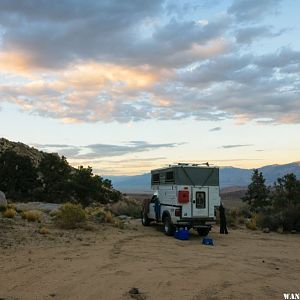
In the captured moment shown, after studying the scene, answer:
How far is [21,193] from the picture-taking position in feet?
168

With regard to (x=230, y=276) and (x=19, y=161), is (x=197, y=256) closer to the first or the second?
(x=230, y=276)

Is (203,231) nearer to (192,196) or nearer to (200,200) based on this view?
(200,200)

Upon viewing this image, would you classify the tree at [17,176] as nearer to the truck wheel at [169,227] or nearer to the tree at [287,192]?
the tree at [287,192]

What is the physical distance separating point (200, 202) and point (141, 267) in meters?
8.95

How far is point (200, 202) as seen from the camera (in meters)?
20.9

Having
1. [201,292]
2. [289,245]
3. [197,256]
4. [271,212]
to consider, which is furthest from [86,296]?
[271,212]

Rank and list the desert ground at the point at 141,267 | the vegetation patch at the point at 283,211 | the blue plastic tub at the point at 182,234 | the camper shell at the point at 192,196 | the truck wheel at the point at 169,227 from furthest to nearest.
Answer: the vegetation patch at the point at 283,211 → the truck wheel at the point at 169,227 → the camper shell at the point at 192,196 → the blue plastic tub at the point at 182,234 → the desert ground at the point at 141,267

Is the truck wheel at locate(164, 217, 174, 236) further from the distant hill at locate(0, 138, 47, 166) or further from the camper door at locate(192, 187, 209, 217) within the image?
Answer: the distant hill at locate(0, 138, 47, 166)

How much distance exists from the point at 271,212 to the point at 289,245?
8.81m

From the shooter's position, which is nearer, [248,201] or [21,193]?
[248,201]

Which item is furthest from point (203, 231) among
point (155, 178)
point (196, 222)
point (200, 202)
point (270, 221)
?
point (270, 221)

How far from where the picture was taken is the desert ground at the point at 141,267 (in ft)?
32.1

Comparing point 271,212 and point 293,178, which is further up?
point 293,178

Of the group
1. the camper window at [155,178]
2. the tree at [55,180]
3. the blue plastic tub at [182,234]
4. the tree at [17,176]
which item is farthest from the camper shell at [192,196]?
the tree at [17,176]
